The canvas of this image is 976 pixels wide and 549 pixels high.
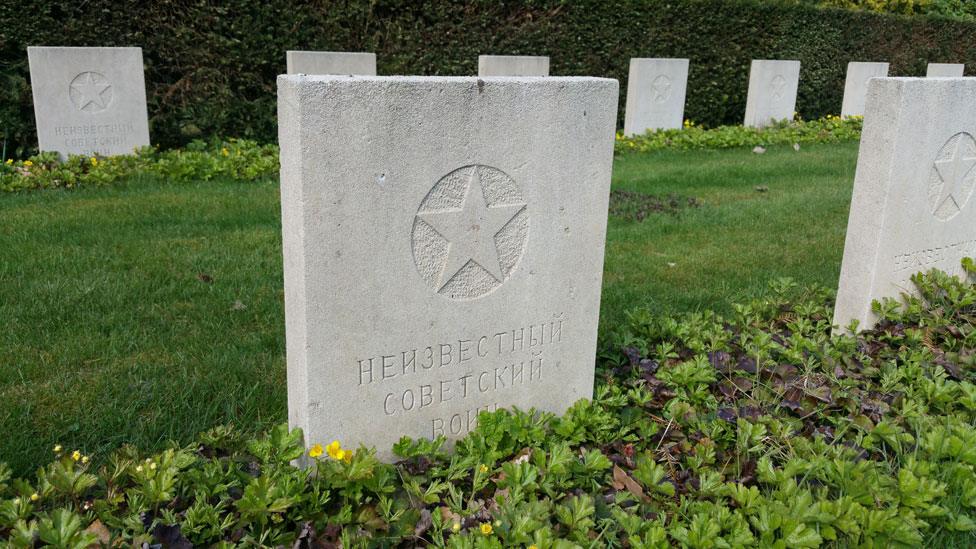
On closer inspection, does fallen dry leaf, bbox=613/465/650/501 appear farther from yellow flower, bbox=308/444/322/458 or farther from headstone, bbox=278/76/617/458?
yellow flower, bbox=308/444/322/458

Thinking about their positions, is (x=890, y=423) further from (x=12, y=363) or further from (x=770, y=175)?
(x=770, y=175)

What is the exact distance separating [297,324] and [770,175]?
743 cm

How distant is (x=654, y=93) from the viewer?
11289 millimetres

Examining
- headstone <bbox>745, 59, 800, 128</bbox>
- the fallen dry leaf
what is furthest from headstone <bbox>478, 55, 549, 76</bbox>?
the fallen dry leaf

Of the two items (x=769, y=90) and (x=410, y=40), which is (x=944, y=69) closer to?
(x=769, y=90)

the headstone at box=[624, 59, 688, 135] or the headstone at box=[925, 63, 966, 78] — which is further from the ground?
the headstone at box=[925, 63, 966, 78]

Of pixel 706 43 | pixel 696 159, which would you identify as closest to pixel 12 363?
pixel 696 159

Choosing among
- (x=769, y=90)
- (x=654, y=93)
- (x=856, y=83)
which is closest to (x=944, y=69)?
(x=856, y=83)

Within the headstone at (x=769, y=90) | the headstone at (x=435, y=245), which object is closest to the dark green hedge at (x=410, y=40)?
the headstone at (x=769, y=90)

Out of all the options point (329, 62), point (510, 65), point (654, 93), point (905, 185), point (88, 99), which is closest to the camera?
point (905, 185)

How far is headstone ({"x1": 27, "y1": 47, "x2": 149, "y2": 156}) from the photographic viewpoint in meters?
7.36

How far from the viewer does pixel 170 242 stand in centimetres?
508

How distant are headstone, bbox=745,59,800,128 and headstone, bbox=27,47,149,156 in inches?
348

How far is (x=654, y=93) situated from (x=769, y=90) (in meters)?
2.35
